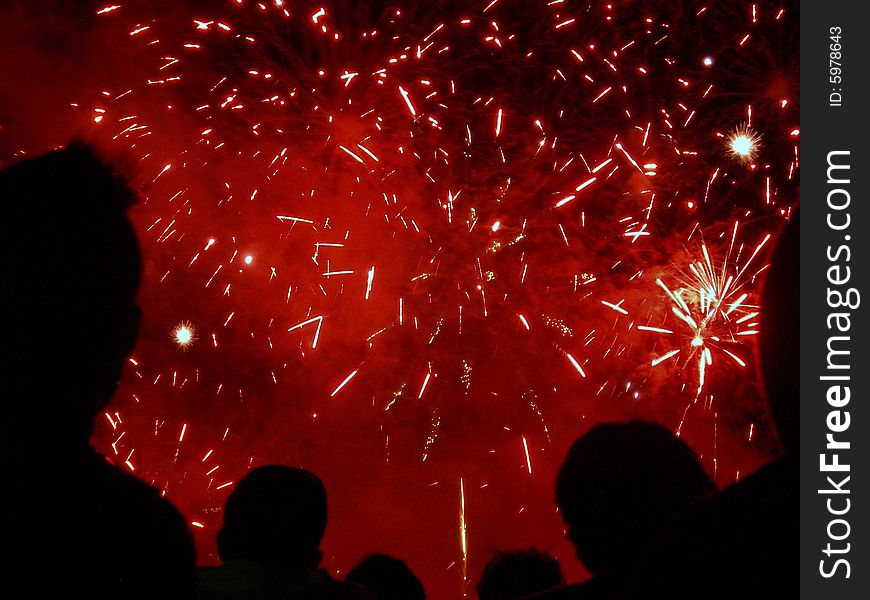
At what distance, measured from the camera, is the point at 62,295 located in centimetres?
92

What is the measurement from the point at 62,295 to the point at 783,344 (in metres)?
0.86

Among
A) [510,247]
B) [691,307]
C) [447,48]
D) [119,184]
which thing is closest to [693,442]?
[691,307]

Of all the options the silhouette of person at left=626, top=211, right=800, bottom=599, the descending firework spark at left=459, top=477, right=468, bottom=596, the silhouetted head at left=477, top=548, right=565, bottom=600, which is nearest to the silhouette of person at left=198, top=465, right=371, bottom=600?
the silhouetted head at left=477, top=548, right=565, bottom=600

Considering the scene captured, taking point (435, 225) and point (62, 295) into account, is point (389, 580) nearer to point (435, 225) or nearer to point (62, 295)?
point (62, 295)

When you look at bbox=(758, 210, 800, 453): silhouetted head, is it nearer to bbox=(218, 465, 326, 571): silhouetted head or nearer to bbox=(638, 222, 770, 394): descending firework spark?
bbox=(218, 465, 326, 571): silhouetted head

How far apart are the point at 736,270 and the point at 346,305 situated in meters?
4.64

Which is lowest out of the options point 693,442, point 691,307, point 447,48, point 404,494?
point 404,494

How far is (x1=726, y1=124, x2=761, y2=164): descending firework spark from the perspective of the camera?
783cm

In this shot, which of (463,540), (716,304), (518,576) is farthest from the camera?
(463,540)

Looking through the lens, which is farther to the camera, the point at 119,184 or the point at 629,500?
the point at 629,500

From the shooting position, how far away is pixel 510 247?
910cm

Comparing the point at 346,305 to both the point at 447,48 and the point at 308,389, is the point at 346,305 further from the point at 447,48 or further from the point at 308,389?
the point at 447,48

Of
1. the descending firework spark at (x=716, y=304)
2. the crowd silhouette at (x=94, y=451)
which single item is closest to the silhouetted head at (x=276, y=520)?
the crowd silhouette at (x=94, y=451)

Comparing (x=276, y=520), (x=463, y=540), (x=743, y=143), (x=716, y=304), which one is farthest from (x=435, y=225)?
(x=276, y=520)
